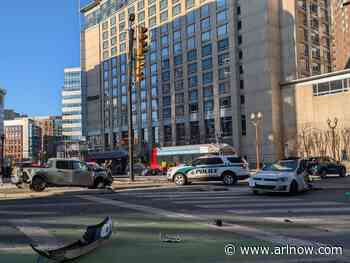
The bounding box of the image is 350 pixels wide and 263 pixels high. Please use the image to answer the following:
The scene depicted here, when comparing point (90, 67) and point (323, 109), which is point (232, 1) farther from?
point (90, 67)

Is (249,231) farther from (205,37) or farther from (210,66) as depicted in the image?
(205,37)

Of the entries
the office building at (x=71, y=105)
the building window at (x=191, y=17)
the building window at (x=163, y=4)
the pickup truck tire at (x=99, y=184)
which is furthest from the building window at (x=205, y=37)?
the office building at (x=71, y=105)

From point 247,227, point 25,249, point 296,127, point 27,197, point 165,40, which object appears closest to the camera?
point 25,249

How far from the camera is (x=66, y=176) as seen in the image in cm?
2281

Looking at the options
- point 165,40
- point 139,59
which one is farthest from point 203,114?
point 139,59

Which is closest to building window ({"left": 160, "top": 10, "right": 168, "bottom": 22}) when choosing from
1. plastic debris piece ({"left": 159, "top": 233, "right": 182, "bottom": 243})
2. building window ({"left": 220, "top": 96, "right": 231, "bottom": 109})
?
building window ({"left": 220, "top": 96, "right": 231, "bottom": 109})

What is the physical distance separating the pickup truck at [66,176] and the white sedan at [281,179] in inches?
361

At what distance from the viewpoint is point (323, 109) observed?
215ft

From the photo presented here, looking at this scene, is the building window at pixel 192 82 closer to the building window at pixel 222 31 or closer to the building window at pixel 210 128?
the building window at pixel 210 128

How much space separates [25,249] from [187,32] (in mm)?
83772

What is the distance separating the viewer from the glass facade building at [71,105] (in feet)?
493

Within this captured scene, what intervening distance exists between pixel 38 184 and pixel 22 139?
423 ft

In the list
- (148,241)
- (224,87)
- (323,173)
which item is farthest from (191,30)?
(148,241)

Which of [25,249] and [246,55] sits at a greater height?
[246,55]
